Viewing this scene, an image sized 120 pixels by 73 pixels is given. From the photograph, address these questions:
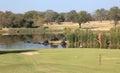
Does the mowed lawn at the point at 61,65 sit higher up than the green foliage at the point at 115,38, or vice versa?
the mowed lawn at the point at 61,65

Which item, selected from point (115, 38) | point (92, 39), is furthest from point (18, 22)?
point (115, 38)

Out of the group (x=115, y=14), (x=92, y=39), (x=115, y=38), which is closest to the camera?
(x=115, y=38)

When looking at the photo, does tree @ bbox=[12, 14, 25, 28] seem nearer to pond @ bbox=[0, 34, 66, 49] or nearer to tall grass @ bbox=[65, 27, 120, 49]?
pond @ bbox=[0, 34, 66, 49]

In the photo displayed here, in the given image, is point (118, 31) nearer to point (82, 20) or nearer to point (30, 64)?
point (30, 64)

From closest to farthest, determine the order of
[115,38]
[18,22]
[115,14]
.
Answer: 1. [115,38]
2. [18,22]
3. [115,14]

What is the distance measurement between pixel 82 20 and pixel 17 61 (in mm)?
131791

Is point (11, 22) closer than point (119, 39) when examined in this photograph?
No

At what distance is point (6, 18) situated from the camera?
15362 centimetres

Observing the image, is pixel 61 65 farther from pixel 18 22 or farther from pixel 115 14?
pixel 115 14

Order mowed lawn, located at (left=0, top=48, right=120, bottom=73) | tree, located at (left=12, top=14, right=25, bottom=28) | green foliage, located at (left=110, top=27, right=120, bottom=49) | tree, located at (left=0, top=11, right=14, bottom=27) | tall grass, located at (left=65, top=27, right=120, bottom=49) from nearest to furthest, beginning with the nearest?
mowed lawn, located at (left=0, top=48, right=120, bottom=73) < green foliage, located at (left=110, top=27, right=120, bottom=49) < tall grass, located at (left=65, top=27, right=120, bottom=49) < tree, located at (left=12, top=14, right=25, bottom=28) < tree, located at (left=0, top=11, right=14, bottom=27)

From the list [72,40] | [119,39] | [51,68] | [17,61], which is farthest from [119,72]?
[72,40]

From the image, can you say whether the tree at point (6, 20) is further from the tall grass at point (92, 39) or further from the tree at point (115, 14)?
the tall grass at point (92, 39)

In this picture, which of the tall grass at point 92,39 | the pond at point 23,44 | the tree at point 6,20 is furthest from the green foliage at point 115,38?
the tree at point 6,20

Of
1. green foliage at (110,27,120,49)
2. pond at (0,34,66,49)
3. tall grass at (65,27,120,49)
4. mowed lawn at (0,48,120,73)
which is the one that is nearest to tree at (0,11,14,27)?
pond at (0,34,66,49)
